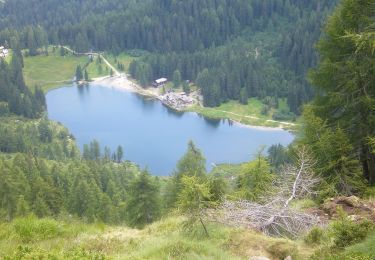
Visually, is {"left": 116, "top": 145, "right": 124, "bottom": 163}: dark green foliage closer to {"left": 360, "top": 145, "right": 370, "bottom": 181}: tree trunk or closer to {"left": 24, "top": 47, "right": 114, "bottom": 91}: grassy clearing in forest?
{"left": 24, "top": 47, "right": 114, "bottom": 91}: grassy clearing in forest

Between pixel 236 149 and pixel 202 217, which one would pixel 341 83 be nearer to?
pixel 202 217

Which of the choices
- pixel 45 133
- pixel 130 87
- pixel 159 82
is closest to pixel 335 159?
pixel 45 133

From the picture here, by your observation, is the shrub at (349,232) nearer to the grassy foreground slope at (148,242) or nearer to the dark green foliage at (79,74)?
the grassy foreground slope at (148,242)

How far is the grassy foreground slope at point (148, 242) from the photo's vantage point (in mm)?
10078

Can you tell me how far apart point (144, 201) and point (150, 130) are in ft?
322

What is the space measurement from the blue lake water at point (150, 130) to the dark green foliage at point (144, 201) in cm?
7027

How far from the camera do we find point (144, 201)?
140 feet

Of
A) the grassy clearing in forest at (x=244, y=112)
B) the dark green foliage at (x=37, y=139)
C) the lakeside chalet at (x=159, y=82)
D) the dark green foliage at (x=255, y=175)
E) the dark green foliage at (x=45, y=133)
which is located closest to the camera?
the dark green foliage at (x=255, y=175)

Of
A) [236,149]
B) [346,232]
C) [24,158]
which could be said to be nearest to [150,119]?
[236,149]

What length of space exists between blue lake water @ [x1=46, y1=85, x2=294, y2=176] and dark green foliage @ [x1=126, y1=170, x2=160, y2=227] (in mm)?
70267

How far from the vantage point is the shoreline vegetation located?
147 meters

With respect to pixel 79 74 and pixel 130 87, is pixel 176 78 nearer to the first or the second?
pixel 130 87

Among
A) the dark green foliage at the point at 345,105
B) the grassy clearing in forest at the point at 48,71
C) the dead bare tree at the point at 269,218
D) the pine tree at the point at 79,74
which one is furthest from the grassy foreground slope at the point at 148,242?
the pine tree at the point at 79,74

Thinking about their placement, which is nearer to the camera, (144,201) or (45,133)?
(144,201)
